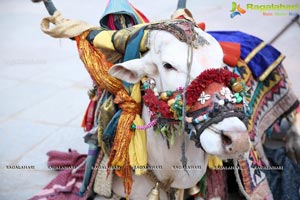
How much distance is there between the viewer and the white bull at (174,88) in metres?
1.55

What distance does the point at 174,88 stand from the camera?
1.69 metres

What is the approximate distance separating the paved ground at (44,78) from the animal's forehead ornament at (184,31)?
2064 mm

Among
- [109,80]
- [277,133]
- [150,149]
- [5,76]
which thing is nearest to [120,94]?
[109,80]

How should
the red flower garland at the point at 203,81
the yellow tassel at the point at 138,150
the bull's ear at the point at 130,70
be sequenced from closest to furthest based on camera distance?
the red flower garland at the point at 203,81 → the bull's ear at the point at 130,70 → the yellow tassel at the point at 138,150

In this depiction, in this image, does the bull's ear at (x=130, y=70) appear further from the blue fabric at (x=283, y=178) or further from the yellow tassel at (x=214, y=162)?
the blue fabric at (x=283, y=178)

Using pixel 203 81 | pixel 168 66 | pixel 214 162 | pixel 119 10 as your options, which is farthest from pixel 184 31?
pixel 214 162

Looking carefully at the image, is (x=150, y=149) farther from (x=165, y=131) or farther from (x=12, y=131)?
(x=12, y=131)

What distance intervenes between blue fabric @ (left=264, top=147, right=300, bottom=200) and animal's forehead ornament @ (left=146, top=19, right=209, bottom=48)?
5.83 ft

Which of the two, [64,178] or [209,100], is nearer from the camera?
[209,100]

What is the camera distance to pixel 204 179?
2.35 meters

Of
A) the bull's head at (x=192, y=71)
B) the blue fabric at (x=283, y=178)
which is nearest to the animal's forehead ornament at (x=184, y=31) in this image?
the bull's head at (x=192, y=71)

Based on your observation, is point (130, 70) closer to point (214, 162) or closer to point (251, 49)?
point (214, 162)

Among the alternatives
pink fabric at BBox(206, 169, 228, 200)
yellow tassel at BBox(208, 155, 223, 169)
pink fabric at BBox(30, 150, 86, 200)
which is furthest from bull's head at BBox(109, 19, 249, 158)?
pink fabric at BBox(30, 150, 86, 200)

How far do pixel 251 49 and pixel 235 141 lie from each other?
5.50 ft
